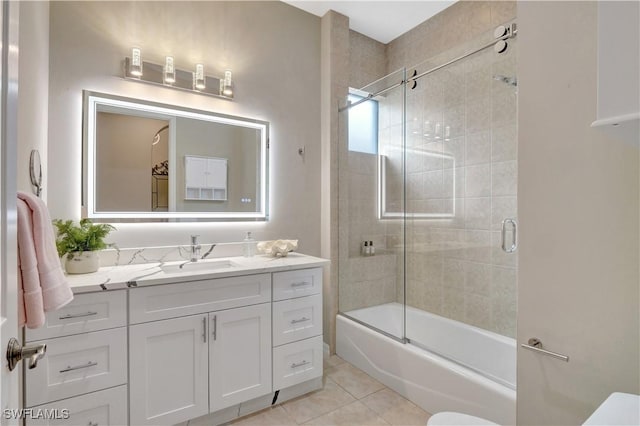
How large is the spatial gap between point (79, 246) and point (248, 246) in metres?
0.99

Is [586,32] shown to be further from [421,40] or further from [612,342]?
[421,40]

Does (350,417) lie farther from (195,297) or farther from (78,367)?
(78,367)

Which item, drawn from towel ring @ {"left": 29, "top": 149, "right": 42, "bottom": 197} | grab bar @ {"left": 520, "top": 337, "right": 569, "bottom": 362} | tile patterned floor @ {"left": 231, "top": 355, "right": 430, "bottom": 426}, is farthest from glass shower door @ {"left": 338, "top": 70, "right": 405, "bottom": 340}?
towel ring @ {"left": 29, "top": 149, "right": 42, "bottom": 197}

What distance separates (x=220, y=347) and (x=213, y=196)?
1.05 metres

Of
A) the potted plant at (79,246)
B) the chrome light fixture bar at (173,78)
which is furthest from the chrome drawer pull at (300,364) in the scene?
the chrome light fixture bar at (173,78)

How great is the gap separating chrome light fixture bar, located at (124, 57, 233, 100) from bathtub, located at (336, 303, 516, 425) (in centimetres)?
206

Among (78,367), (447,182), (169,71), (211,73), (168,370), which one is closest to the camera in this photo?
(78,367)

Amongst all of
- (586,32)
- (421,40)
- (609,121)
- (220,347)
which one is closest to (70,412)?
(220,347)

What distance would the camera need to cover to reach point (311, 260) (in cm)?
210

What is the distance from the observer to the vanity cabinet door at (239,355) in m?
1.70

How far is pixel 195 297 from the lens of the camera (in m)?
1.65

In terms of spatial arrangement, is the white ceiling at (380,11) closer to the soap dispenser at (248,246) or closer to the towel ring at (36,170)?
the soap dispenser at (248,246)

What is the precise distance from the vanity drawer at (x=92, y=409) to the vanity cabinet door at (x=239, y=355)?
0.41m

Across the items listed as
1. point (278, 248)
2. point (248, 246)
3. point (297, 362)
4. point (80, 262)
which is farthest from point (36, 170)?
point (297, 362)
